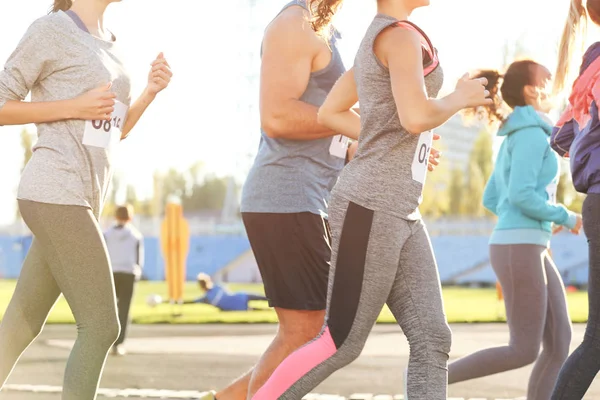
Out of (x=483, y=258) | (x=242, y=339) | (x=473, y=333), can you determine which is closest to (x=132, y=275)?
(x=242, y=339)

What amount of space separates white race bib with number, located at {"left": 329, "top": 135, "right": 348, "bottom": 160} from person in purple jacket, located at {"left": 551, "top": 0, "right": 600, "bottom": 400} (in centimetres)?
87

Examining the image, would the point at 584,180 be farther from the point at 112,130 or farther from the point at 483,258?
the point at 483,258

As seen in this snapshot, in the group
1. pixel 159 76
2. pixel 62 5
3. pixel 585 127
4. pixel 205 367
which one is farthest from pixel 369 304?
pixel 205 367

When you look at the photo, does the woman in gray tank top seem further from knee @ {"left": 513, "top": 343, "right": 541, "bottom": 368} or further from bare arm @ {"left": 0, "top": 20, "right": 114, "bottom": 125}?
knee @ {"left": 513, "top": 343, "right": 541, "bottom": 368}

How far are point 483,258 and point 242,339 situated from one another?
4606cm

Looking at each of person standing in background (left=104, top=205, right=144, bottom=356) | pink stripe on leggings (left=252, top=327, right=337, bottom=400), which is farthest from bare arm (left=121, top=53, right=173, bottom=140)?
person standing in background (left=104, top=205, right=144, bottom=356)

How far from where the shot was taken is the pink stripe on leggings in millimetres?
3393

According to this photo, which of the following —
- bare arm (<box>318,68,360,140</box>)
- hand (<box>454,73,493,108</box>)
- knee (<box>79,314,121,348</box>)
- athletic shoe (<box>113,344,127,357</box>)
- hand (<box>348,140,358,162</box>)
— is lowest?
athletic shoe (<box>113,344,127,357</box>)

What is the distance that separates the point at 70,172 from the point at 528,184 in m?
2.37

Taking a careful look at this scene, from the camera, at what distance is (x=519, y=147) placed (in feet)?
17.1

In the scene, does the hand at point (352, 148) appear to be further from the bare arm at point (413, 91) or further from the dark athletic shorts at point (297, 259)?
the bare arm at point (413, 91)

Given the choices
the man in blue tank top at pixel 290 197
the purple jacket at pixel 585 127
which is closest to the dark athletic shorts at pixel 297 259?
the man in blue tank top at pixel 290 197

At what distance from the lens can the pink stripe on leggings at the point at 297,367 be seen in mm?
3393

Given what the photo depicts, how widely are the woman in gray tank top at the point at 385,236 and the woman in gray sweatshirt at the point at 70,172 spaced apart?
750 millimetres
